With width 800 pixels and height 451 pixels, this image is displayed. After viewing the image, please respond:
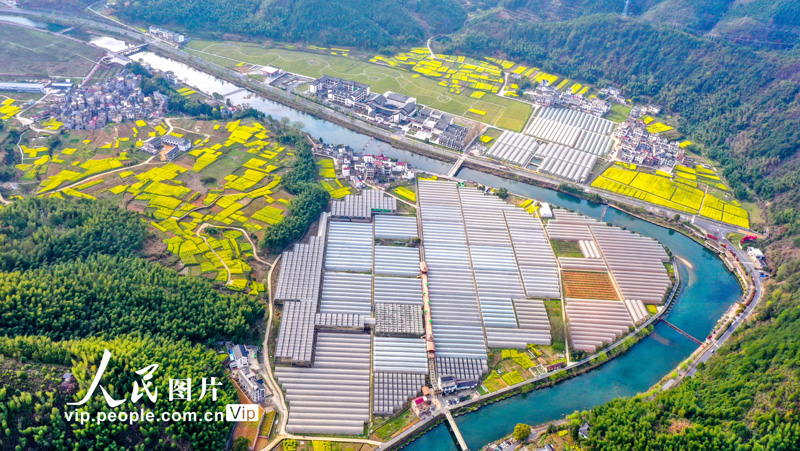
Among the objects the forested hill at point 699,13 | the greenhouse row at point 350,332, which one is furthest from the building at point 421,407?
the forested hill at point 699,13

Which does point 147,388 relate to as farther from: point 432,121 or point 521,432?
point 432,121

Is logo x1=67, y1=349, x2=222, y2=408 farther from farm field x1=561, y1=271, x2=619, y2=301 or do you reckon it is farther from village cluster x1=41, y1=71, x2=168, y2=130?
village cluster x1=41, y1=71, x2=168, y2=130

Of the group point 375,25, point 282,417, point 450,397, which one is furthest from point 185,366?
point 375,25

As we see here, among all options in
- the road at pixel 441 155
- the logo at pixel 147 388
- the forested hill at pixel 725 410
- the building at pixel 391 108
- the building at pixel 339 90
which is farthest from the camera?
the building at pixel 339 90

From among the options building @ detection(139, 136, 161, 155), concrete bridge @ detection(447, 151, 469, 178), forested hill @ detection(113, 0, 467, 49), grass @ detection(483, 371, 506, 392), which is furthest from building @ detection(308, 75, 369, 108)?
grass @ detection(483, 371, 506, 392)

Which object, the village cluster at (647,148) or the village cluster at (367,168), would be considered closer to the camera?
the village cluster at (367,168)

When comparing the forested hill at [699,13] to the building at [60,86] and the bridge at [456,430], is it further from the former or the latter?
the bridge at [456,430]
